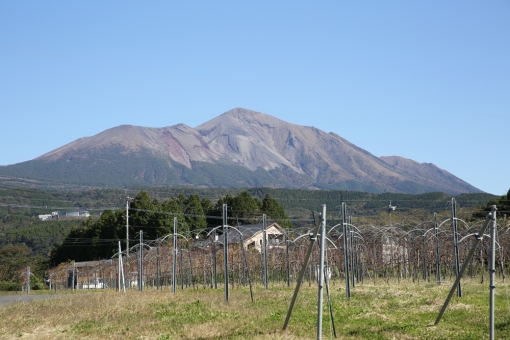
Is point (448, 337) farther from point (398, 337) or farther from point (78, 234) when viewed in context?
point (78, 234)

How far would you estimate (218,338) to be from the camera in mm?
14297

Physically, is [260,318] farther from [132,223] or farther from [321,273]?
[132,223]

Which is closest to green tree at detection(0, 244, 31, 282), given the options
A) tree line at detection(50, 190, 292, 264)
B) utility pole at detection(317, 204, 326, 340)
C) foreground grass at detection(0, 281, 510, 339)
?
tree line at detection(50, 190, 292, 264)

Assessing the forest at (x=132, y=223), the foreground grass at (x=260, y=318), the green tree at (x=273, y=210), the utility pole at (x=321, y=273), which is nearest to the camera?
the utility pole at (x=321, y=273)

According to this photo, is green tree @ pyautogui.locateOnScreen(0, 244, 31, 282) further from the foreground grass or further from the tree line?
the foreground grass

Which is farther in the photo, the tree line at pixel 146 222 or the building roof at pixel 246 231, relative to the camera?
the tree line at pixel 146 222

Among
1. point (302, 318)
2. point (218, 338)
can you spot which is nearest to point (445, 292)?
point (302, 318)

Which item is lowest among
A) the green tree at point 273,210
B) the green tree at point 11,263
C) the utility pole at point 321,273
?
the green tree at point 11,263

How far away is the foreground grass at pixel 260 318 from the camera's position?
14766mm

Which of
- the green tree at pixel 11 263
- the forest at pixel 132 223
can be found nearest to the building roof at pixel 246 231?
the forest at pixel 132 223

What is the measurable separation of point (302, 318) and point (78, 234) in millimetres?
58594

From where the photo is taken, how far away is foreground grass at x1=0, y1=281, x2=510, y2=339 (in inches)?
581

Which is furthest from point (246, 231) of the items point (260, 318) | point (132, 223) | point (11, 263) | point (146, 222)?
point (260, 318)

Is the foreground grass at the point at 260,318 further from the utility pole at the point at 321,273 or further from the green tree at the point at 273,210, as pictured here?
the green tree at the point at 273,210
